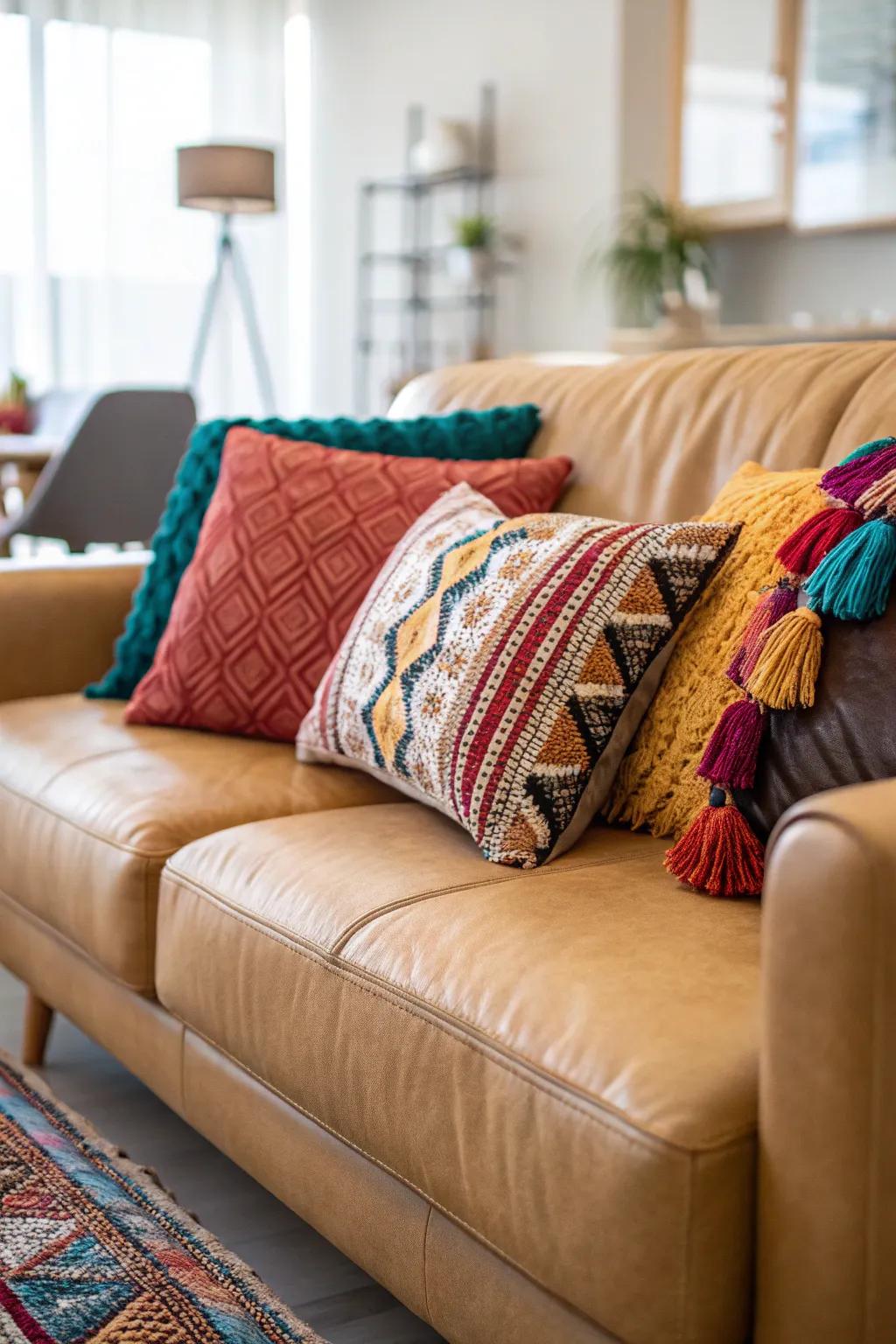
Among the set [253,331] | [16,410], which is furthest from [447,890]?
[253,331]

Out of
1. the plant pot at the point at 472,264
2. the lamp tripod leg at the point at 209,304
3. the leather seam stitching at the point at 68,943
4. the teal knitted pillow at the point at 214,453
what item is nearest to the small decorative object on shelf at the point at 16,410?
the lamp tripod leg at the point at 209,304

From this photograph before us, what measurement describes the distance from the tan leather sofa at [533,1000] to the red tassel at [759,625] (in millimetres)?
190

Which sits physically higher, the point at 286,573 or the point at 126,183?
the point at 126,183

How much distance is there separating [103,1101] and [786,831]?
3.99 feet

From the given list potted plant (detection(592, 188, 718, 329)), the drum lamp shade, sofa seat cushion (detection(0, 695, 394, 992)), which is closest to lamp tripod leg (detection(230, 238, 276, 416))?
the drum lamp shade

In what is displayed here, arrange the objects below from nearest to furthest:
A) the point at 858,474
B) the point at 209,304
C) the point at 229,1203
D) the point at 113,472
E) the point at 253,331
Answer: the point at 858,474
the point at 229,1203
the point at 113,472
the point at 209,304
the point at 253,331

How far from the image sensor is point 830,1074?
32.6 inches

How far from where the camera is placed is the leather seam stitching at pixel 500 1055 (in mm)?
864

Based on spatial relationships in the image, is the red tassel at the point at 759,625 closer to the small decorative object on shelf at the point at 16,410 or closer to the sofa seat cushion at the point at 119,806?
the sofa seat cushion at the point at 119,806

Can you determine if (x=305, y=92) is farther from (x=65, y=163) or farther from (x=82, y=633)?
(x=82, y=633)

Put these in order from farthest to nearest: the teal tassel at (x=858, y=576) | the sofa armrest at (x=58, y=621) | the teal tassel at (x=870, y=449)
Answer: the sofa armrest at (x=58, y=621) < the teal tassel at (x=870, y=449) < the teal tassel at (x=858, y=576)

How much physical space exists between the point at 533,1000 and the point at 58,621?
4.43 ft

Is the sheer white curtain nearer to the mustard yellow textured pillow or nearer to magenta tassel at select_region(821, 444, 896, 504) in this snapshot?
the mustard yellow textured pillow

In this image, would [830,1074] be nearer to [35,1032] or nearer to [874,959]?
[874,959]
